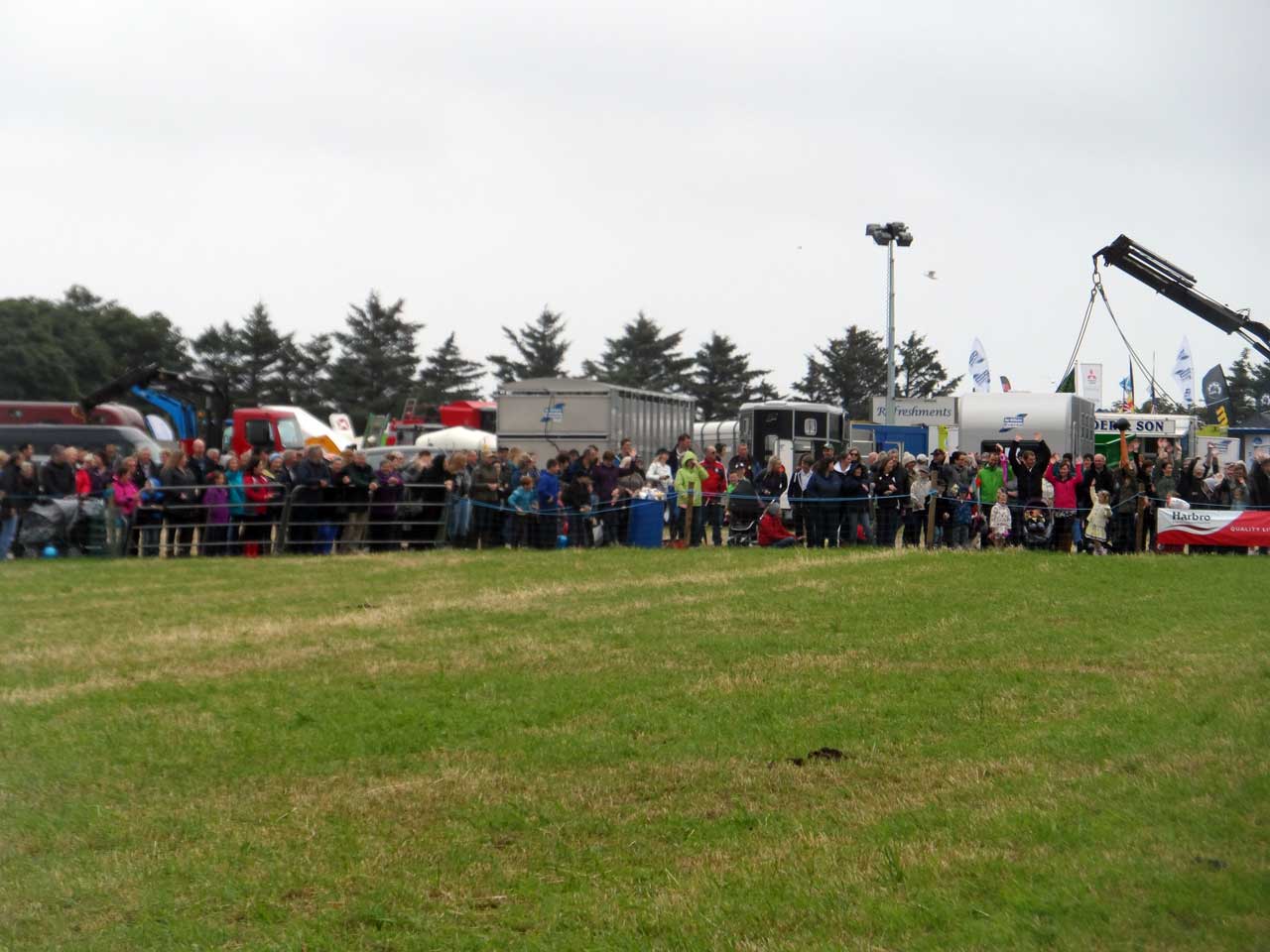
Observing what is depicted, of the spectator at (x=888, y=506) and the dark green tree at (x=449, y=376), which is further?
the dark green tree at (x=449, y=376)

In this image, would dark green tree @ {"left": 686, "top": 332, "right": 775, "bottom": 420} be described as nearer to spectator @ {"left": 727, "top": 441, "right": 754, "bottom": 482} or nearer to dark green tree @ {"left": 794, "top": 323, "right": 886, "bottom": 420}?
dark green tree @ {"left": 794, "top": 323, "right": 886, "bottom": 420}

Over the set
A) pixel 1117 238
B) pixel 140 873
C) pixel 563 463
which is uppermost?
pixel 1117 238

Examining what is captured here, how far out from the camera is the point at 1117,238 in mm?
31047

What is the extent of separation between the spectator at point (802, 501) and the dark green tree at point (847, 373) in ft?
214

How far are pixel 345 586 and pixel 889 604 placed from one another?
22.1 ft

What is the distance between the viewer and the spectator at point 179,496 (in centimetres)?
2409

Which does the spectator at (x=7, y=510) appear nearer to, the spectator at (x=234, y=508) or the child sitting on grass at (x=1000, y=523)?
the spectator at (x=234, y=508)

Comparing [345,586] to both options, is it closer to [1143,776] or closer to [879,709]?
[879,709]

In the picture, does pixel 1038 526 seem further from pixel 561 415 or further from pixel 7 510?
pixel 7 510

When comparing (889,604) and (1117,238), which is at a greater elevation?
(1117,238)

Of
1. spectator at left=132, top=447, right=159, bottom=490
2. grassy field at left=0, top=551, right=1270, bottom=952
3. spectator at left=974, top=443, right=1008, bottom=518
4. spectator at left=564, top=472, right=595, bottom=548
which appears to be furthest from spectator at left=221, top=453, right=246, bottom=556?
spectator at left=974, top=443, right=1008, bottom=518

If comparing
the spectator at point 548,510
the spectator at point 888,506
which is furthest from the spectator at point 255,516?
the spectator at point 888,506

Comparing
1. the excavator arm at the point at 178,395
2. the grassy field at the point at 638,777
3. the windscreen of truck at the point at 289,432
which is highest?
the excavator arm at the point at 178,395

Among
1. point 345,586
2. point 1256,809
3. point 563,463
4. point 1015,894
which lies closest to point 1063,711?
point 1256,809
